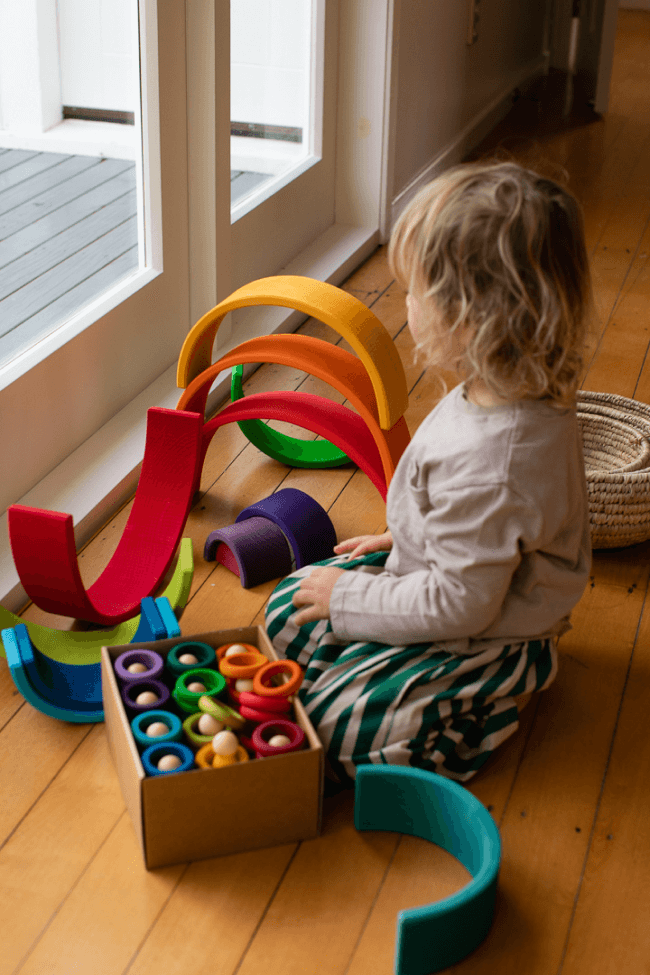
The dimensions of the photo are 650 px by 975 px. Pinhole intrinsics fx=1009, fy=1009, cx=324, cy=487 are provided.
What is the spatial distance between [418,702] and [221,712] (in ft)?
0.72

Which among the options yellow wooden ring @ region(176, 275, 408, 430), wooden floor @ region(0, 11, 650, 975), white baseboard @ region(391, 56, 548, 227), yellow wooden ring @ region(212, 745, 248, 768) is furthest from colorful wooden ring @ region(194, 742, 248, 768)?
white baseboard @ region(391, 56, 548, 227)

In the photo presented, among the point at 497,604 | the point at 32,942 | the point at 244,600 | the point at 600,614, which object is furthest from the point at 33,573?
the point at 600,614

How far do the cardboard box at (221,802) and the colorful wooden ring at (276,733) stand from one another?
11mm

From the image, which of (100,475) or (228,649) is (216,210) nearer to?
(100,475)

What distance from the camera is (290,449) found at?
187 cm

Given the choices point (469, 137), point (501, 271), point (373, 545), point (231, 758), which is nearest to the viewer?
point (501, 271)

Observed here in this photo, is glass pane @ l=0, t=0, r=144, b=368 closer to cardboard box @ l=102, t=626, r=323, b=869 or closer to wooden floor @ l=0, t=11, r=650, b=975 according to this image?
wooden floor @ l=0, t=11, r=650, b=975

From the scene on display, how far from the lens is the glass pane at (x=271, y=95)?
2174mm

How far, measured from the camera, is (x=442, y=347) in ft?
3.32

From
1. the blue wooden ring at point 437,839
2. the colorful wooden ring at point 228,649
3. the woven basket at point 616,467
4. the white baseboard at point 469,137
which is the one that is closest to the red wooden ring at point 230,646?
the colorful wooden ring at point 228,649

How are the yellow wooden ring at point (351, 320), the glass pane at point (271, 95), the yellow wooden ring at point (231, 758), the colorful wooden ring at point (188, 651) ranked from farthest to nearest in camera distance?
the glass pane at point (271, 95) < the yellow wooden ring at point (351, 320) < the colorful wooden ring at point (188, 651) < the yellow wooden ring at point (231, 758)

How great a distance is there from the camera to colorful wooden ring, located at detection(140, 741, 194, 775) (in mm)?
1033

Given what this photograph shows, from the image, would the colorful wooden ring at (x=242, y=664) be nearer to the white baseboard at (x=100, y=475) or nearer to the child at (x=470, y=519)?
the child at (x=470, y=519)

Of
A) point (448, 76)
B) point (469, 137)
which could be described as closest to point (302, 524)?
point (448, 76)
